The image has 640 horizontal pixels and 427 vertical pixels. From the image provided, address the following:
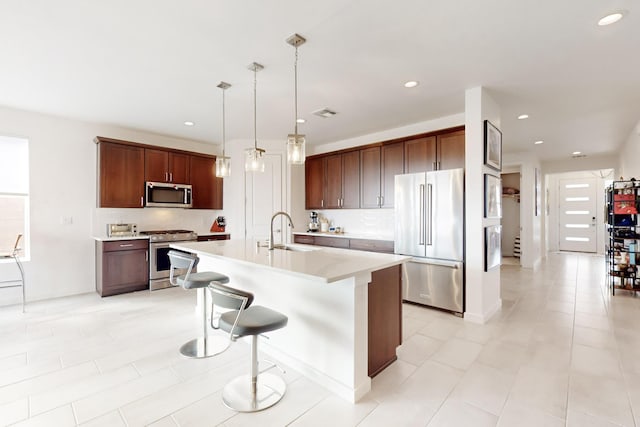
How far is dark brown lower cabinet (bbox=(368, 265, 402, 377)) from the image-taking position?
7.55 feet

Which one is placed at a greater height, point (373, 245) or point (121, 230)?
point (121, 230)

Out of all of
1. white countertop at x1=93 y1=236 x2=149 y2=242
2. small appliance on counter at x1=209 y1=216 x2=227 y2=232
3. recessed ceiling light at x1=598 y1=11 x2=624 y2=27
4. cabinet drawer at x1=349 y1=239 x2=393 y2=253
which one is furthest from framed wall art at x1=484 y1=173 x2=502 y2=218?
white countertop at x1=93 y1=236 x2=149 y2=242

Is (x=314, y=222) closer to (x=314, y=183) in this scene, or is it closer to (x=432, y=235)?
(x=314, y=183)

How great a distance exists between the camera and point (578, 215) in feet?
30.2

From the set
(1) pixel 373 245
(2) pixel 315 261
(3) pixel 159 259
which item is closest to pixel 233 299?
(2) pixel 315 261

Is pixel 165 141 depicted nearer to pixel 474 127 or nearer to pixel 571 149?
pixel 474 127

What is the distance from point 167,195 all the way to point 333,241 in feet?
9.67

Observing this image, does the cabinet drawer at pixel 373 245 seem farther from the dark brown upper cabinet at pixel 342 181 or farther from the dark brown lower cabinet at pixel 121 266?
the dark brown lower cabinet at pixel 121 266

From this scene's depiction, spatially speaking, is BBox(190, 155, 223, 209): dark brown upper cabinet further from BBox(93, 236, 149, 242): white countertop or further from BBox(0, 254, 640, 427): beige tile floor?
BBox(0, 254, 640, 427): beige tile floor

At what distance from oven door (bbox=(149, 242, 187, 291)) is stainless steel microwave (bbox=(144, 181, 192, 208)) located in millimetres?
702

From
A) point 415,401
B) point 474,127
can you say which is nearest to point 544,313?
point 474,127

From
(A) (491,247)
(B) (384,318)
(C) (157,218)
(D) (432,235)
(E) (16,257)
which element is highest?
(C) (157,218)

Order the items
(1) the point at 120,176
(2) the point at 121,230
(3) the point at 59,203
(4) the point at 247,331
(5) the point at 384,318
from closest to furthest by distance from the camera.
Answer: (4) the point at 247,331, (5) the point at 384,318, (3) the point at 59,203, (1) the point at 120,176, (2) the point at 121,230

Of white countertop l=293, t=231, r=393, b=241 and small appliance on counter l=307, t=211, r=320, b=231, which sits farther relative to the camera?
small appliance on counter l=307, t=211, r=320, b=231
